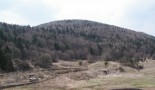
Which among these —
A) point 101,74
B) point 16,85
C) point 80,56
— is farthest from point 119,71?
point 80,56

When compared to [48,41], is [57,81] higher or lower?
lower

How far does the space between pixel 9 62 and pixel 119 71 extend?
3072 cm

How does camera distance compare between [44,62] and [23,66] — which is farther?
[44,62]

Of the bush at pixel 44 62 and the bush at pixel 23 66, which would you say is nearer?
the bush at pixel 23 66

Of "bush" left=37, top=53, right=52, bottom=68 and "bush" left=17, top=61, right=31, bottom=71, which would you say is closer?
"bush" left=17, top=61, right=31, bottom=71

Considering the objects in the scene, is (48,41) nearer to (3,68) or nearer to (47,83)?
(3,68)

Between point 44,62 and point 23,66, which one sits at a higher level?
point 44,62

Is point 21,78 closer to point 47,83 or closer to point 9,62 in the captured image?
point 47,83

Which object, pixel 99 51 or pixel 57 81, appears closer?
pixel 57 81

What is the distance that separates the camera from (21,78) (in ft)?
251

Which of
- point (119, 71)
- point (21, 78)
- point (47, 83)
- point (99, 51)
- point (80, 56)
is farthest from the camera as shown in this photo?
point (99, 51)

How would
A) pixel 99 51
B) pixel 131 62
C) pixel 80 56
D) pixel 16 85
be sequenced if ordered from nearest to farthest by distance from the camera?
pixel 16 85, pixel 131 62, pixel 80 56, pixel 99 51

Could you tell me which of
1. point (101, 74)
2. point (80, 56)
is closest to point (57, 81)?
point (101, 74)

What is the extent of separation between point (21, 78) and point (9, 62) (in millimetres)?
18729
